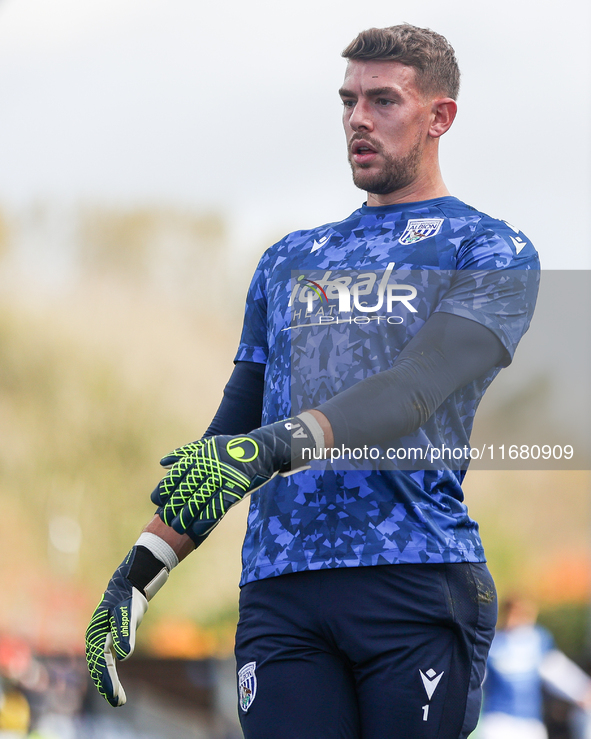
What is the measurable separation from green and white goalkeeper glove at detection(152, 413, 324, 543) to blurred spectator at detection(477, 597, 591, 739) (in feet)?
20.8

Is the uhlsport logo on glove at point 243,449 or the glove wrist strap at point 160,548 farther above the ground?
the uhlsport logo on glove at point 243,449

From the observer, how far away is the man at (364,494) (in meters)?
1.80

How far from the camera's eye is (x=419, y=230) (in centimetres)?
223

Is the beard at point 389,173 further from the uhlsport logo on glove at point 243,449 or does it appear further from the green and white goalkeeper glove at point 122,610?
the green and white goalkeeper glove at point 122,610

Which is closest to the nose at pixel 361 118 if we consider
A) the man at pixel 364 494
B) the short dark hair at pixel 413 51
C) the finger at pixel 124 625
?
the man at pixel 364 494

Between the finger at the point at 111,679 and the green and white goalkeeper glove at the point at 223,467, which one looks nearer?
the green and white goalkeeper glove at the point at 223,467

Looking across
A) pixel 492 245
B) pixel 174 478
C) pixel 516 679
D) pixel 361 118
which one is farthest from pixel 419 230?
pixel 516 679

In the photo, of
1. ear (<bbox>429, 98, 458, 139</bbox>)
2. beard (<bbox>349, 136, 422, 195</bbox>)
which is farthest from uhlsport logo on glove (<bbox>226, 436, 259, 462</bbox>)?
ear (<bbox>429, 98, 458, 139</bbox>)

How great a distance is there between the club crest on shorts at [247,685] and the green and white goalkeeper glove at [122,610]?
27 centimetres

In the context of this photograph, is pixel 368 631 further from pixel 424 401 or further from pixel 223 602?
pixel 223 602

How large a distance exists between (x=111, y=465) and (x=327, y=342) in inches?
570

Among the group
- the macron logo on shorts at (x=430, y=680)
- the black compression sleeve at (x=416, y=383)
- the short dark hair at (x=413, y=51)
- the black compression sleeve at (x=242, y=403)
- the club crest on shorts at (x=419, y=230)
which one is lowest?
the macron logo on shorts at (x=430, y=680)

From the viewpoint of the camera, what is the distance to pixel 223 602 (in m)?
14.1

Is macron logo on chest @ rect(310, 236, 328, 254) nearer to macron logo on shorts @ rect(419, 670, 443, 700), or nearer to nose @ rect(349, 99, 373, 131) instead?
nose @ rect(349, 99, 373, 131)
